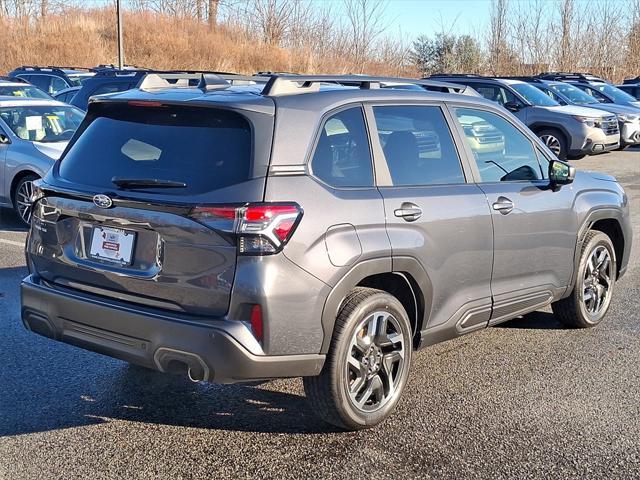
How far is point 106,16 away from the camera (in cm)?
4212

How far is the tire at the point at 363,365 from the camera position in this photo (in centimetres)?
418

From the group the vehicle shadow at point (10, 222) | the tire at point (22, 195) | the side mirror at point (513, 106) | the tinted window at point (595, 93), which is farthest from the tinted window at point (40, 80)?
the tinted window at point (595, 93)

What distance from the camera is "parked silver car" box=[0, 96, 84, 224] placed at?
33.3 ft

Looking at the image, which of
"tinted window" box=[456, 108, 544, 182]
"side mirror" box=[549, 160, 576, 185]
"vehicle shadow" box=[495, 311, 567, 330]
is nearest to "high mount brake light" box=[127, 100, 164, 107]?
"tinted window" box=[456, 108, 544, 182]

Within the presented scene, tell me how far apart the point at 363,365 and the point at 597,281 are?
2.73m

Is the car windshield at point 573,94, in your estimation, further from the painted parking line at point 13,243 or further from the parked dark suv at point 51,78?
the painted parking line at point 13,243

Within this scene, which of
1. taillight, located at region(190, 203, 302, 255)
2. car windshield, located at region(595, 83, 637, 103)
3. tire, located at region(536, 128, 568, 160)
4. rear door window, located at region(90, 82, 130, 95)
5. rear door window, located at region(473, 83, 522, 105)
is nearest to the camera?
→ taillight, located at region(190, 203, 302, 255)

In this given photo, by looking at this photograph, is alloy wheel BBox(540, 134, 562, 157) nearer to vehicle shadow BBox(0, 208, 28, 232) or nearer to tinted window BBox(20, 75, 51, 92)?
vehicle shadow BBox(0, 208, 28, 232)

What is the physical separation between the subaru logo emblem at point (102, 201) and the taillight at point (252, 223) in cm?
52

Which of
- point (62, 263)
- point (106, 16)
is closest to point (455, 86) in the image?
point (62, 263)

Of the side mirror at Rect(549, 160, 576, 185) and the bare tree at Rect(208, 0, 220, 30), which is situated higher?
the bare tree at Rect(208, 0, 220, 30)

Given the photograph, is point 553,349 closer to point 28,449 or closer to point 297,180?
point 297,180

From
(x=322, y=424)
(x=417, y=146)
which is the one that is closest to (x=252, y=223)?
(x=322, y=424)

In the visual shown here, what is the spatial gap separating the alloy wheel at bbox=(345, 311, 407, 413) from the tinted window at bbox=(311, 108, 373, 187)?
724mm
